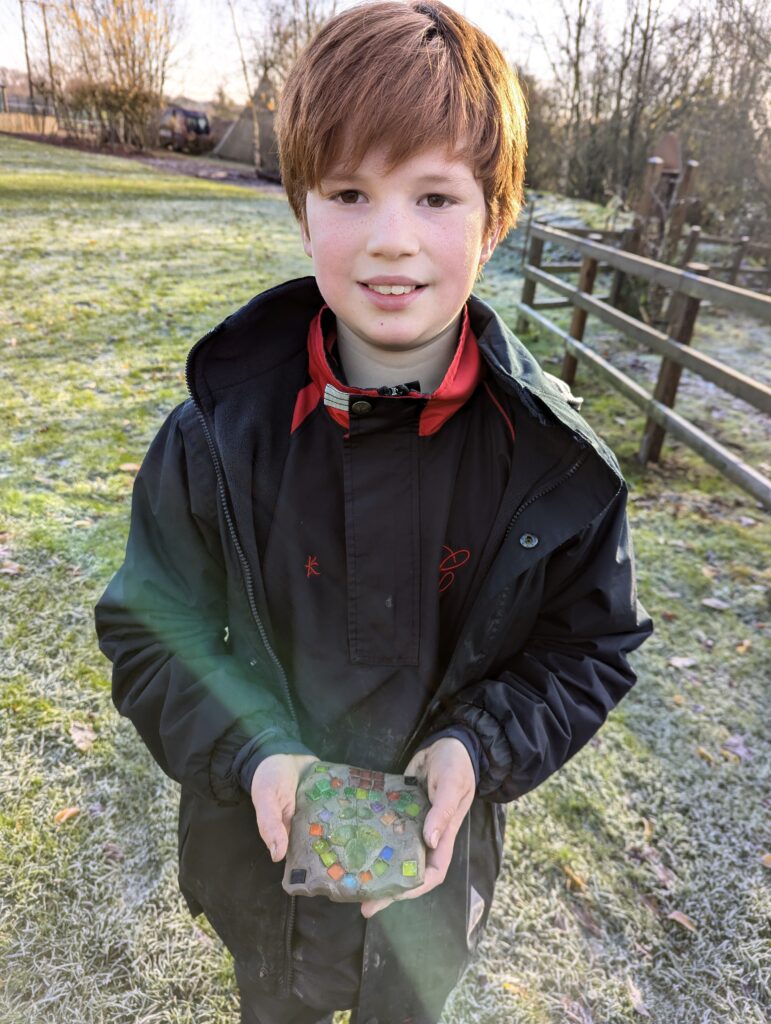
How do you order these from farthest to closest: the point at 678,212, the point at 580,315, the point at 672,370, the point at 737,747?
1. the point at 678,212
2. the point at 580,315
3. the point at 672,370
4. the point at 737,747

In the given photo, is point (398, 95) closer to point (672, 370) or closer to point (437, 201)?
point (437, 201)

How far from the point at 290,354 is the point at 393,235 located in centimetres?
36

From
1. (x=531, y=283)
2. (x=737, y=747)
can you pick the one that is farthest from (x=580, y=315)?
(x=737, y=747)

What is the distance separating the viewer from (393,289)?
3.89 feet

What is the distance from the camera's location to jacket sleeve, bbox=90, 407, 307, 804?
Result: 1312 millimetres

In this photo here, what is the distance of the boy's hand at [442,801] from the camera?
1.23 metres

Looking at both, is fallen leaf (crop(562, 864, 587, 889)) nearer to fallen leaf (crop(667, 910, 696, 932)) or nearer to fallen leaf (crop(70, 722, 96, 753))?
fallen leaf (crop(667, 910, 696, 932))

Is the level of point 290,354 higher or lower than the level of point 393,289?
lower

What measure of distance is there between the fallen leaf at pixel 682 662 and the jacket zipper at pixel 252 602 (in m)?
2.73

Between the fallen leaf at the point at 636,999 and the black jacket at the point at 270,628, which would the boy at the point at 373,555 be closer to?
the black jacket at the point at 270,628

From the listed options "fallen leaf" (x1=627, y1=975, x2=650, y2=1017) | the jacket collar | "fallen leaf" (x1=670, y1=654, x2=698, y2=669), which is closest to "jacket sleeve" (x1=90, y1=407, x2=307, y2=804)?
the jacket collar

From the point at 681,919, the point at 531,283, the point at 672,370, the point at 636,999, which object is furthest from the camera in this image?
the point at 531,283

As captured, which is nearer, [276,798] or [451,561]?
[276,798]

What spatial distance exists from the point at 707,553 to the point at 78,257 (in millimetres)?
8563
